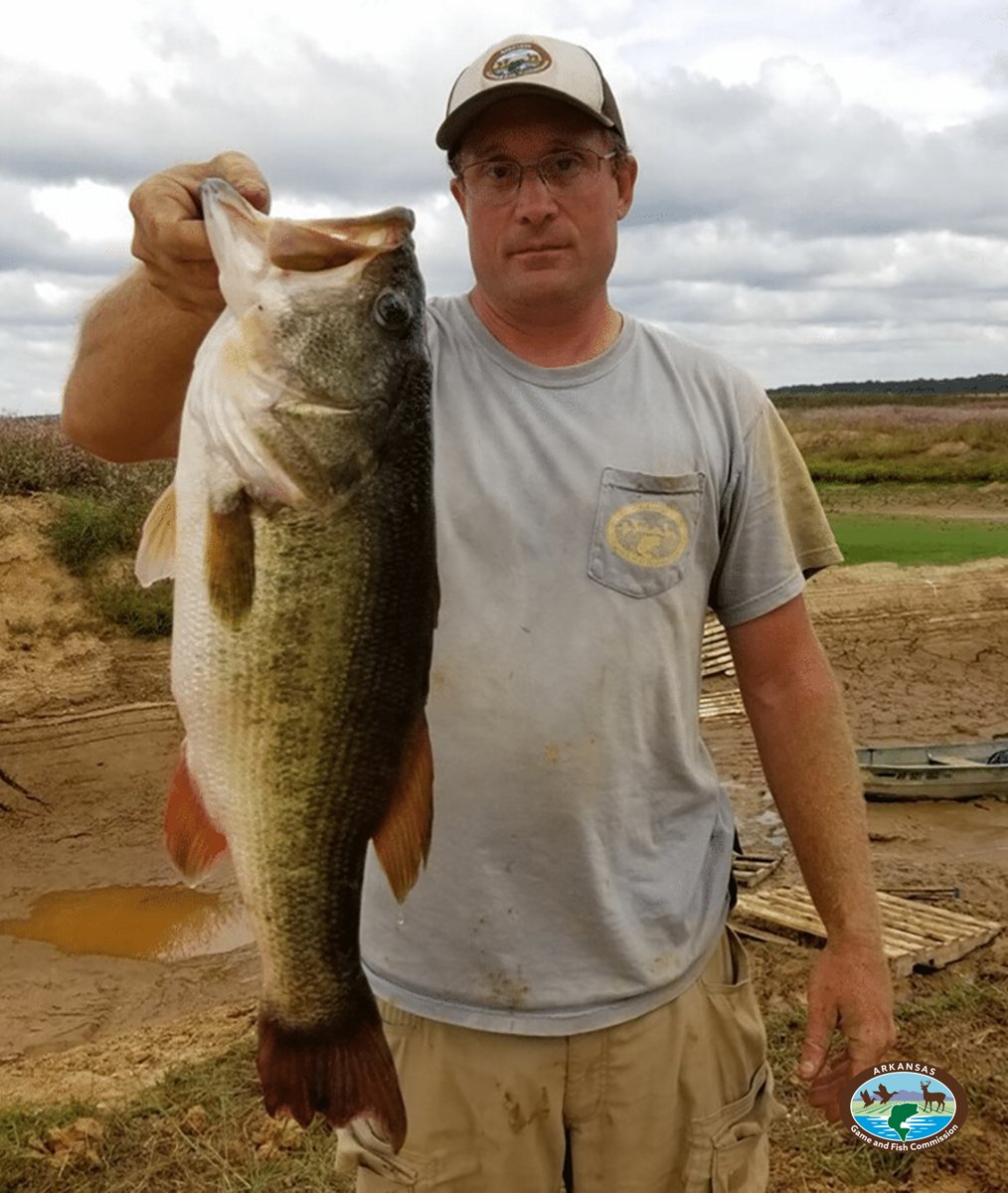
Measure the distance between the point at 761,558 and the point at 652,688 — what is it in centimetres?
41

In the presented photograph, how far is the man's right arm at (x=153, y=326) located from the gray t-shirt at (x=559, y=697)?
56cm

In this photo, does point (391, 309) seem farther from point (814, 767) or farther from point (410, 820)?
point (814, 767)

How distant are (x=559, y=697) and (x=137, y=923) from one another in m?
8.05

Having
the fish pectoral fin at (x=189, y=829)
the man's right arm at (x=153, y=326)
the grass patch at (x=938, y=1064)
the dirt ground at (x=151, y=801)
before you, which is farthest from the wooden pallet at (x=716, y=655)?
the fish pectoral fin at (x=189, y=829)

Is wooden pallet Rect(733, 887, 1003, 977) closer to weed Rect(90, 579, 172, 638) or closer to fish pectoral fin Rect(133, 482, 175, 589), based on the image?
fish pectoral fin Rect(133, 482, 175, 589)

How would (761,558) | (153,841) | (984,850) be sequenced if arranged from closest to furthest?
(761,558) < (984,850) < (153,841)

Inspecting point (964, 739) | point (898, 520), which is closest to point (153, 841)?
point (964, 739)

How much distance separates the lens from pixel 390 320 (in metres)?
2.14

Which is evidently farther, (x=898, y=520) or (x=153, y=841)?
(x=898, y=520)

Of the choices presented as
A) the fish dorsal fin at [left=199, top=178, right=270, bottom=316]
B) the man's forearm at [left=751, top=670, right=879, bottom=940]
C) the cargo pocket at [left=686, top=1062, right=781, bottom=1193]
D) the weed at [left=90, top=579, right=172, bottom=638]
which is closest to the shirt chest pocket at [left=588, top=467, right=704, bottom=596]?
the man's forearm at [left=751, top=670, right=879, bottom=940]

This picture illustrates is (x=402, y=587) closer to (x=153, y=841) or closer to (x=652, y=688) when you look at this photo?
(x=652, y=688)

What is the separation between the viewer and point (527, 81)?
2531 mm

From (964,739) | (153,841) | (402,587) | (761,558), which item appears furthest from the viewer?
(964,739)

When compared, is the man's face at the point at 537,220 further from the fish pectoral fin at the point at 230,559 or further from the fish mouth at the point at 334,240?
the fish pectoral fin at the point at 230,559
